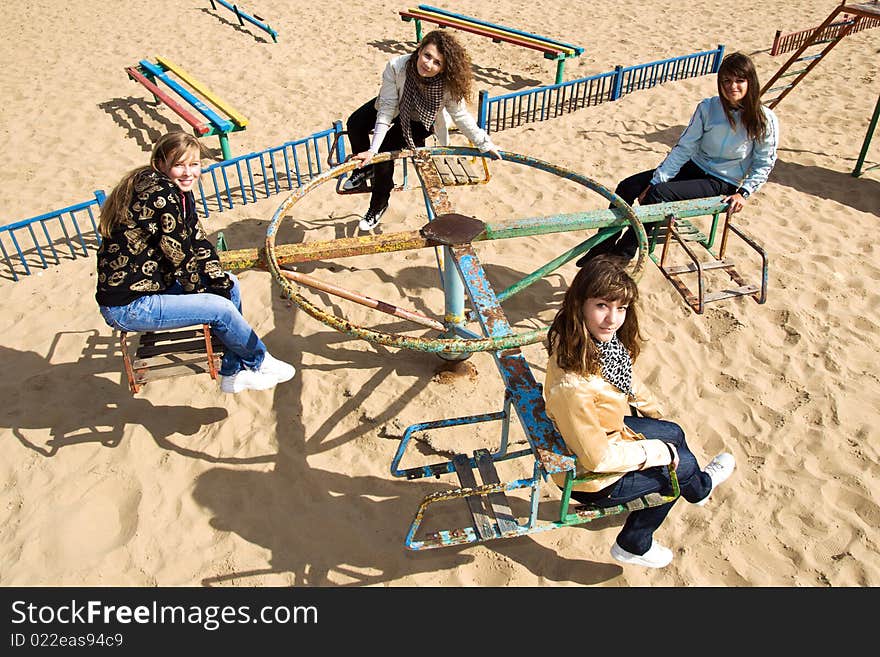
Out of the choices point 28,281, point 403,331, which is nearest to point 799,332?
point 403,331

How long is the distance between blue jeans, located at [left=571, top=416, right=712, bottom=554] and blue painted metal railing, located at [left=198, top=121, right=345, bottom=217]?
12.8 feet

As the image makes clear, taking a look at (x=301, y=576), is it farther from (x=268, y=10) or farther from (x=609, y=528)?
(x=268, y=10)

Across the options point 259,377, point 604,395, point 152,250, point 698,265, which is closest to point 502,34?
point 698,265

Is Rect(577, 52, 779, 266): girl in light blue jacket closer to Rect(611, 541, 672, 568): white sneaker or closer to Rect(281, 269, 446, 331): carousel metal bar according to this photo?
Rect(281, 269, 446, 331): carousel metal bar

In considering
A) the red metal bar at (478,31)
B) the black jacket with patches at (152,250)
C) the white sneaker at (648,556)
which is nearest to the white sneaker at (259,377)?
the black jacket with patches at (152,250)

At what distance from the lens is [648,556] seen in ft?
9.32

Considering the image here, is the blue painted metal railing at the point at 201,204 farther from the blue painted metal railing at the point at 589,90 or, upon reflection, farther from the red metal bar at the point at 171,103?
the blue painted metal railing at the point at 589,90

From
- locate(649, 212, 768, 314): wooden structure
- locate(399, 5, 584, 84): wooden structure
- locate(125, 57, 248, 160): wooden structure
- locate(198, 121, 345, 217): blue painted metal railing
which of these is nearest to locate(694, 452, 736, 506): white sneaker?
→ locate(649, 212, 768, 314): wooden structure

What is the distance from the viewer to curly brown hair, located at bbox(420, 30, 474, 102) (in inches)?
150

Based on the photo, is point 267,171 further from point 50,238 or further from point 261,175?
point 50,238

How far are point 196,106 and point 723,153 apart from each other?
5.31 meters

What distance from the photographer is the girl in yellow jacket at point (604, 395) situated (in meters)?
2.14

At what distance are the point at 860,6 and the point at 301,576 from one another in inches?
273

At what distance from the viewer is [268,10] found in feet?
35.7
